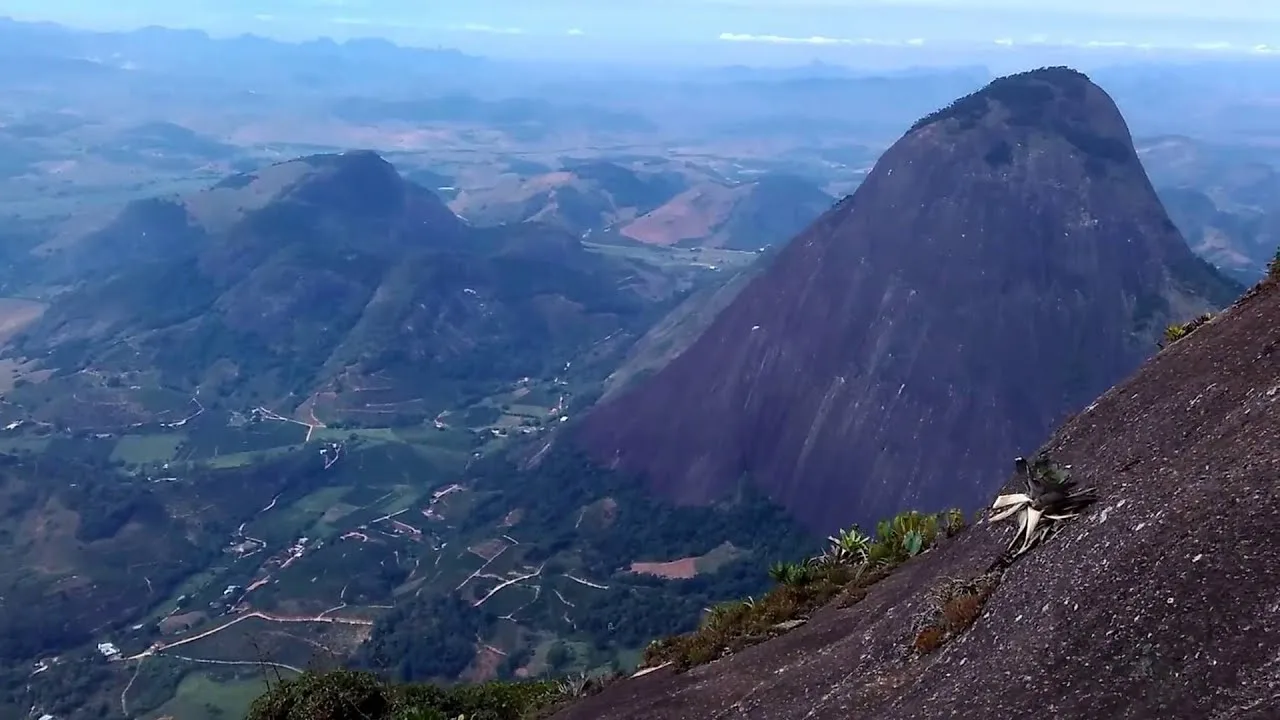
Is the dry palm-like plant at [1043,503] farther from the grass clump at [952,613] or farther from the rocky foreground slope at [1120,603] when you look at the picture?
the grass clump at [952,613]

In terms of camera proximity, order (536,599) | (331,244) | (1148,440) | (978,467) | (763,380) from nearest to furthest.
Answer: (1148,440) < (978,467) < (536,599) < (763,380) < (331,244)

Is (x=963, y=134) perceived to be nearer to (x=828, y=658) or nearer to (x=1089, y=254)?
(x=1089, y=254)

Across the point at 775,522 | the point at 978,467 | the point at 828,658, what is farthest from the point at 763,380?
the point at 828,658

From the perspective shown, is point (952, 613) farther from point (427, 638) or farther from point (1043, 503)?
point (427, 638)

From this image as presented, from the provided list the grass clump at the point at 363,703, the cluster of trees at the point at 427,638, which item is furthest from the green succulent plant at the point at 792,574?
the cluster of trees at the point at 427,638

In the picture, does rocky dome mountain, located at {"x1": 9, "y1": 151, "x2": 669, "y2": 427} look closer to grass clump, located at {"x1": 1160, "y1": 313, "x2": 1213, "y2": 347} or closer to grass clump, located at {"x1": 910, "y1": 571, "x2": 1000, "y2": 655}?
grass clump, located at {"x1": 1160, "y1": 313, "x2": 1213, "y2": 347}

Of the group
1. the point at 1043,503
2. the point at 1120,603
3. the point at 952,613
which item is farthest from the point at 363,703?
the point at 1120,603

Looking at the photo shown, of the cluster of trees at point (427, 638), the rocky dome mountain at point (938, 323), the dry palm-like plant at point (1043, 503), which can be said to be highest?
the dry palm-like plant at point (1043, 503)

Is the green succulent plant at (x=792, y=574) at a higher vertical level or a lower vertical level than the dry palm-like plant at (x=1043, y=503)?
lower
